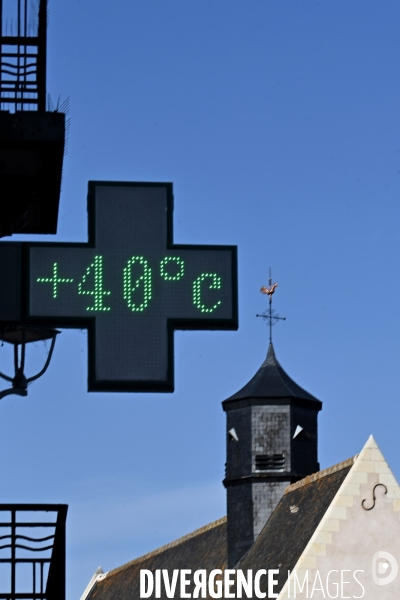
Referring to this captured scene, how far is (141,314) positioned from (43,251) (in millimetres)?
448

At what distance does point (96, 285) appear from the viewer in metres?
5.77

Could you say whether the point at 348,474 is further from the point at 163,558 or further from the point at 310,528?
the point at 163,558

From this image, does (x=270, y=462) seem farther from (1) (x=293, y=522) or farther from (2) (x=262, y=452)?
(1) (x=293, y=522)

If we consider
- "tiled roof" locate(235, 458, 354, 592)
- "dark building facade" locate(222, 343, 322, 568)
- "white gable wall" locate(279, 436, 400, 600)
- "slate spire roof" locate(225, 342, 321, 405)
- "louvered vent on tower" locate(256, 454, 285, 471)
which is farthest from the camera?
"slate spire roof" locate(225, 342, 321, 405)

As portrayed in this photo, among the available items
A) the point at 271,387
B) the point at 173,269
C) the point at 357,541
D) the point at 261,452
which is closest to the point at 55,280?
the point at 173,269

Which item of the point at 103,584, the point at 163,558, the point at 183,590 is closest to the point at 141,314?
the point at 183,590

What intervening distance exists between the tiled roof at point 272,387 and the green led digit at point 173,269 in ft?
149

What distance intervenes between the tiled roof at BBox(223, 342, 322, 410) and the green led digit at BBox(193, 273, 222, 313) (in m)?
45.3

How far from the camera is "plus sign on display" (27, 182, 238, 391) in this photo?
226 inches

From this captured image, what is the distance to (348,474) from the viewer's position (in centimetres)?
4306

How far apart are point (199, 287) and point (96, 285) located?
1.26 feet

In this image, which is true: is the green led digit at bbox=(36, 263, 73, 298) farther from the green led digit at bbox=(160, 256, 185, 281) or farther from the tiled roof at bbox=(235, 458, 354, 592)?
the tiled roof at bbox=(235, 458, 354, 592)

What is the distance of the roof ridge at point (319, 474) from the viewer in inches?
1761

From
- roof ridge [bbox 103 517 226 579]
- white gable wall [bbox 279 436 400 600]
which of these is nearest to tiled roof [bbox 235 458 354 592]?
white gable wall [bbox 279 436 400 600]
